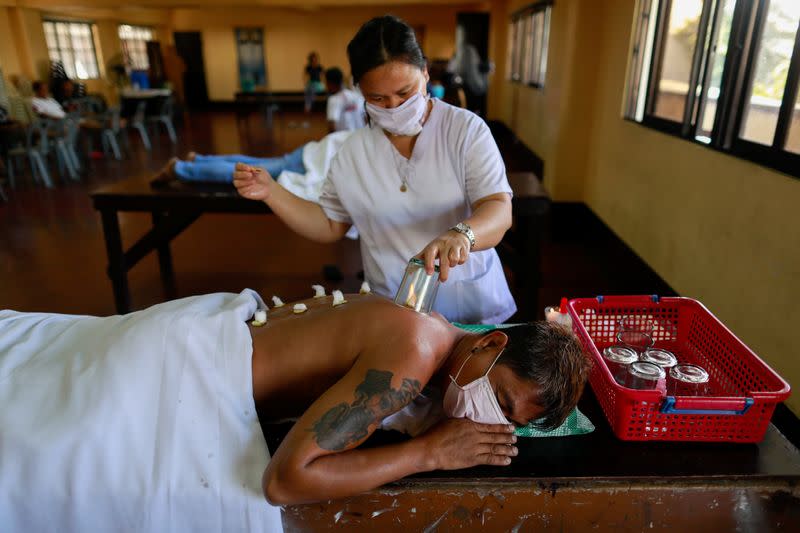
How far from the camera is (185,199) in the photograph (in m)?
2.65

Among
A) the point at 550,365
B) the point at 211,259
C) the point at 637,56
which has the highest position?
the point at 637,56

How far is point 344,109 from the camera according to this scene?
4.61 m

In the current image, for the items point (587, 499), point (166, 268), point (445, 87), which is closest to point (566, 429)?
point (587, 499)

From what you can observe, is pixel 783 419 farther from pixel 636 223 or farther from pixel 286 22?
pixel 286 22

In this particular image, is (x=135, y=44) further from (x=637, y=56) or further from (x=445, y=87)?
(x=637, y=56)

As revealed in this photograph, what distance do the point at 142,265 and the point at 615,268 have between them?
3.18m

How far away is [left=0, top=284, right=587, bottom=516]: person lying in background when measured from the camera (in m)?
0.98

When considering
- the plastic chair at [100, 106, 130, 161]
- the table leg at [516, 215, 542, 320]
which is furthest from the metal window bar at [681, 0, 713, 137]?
the plastic chair at [100, 106, 130, 161]

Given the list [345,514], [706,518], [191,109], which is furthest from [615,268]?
[191,109]

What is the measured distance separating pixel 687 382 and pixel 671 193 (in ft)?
6.87

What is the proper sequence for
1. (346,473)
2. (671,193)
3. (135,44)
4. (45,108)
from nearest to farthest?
(346,473) → (671,193) → (45,108) → (135,44)

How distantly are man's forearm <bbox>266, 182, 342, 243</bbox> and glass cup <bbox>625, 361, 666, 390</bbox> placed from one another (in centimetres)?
90

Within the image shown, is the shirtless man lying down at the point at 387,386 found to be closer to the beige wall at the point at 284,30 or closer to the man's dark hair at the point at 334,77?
the man's dark hair at the point at 334,77

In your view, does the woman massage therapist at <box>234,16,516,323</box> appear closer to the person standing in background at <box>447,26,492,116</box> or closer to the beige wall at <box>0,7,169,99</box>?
the person standing in background at <box>447,26,492,116</box>
